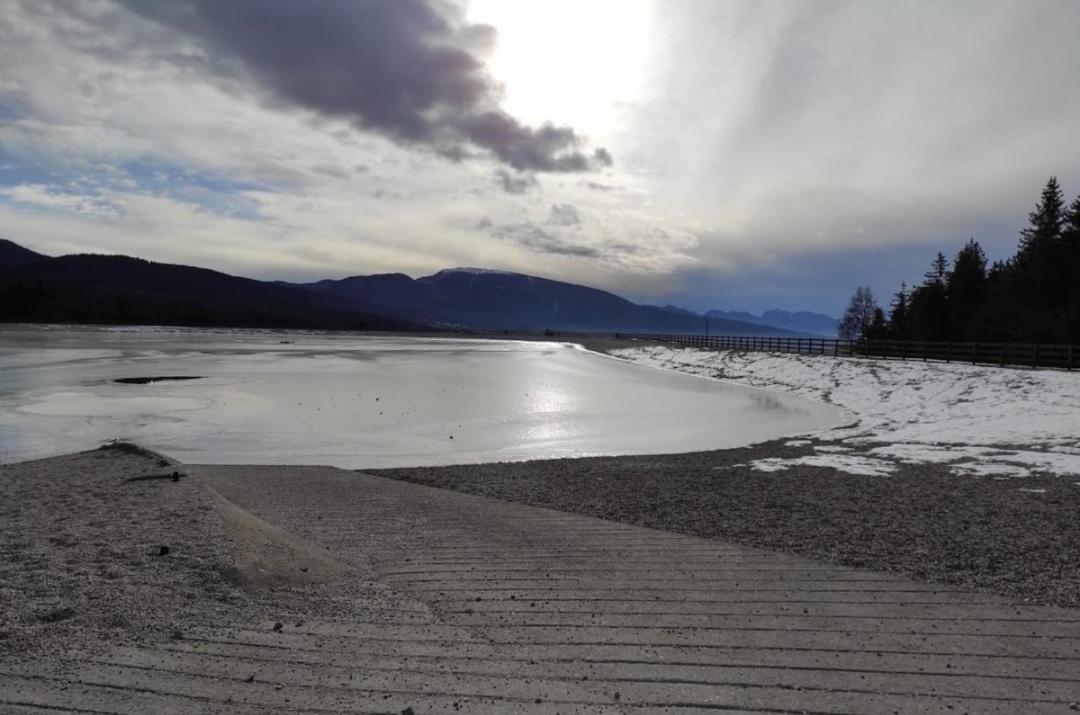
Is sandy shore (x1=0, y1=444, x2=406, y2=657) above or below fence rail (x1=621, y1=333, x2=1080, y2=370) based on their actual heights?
below

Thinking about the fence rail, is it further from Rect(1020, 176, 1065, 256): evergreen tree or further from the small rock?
the small rock

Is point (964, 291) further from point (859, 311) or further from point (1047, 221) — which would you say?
point (859, 311)

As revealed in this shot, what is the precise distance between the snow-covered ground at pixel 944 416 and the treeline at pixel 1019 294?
1477 cm

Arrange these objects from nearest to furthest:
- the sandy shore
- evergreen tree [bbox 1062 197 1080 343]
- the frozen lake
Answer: the sandy shore → the frozen lake → evergreen tree [bbox 1062 197 1080 343]

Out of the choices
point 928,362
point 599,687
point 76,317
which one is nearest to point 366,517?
point 599,687

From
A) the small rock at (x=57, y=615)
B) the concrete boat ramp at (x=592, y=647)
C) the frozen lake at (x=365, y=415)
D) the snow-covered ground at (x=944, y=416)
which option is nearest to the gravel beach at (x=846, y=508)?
the concrete boat ramp at (x=592, y=647)

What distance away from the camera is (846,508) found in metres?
9.77

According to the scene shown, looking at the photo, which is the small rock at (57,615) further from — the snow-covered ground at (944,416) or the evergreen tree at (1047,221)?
the evergreen tree at (1047,221)

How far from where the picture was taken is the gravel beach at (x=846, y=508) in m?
7.05

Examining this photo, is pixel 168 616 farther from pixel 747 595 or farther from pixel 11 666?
pixel 747 595

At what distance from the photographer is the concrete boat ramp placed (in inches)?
161

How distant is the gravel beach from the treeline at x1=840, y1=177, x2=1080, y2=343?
37122mm

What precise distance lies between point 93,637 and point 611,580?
181 inches

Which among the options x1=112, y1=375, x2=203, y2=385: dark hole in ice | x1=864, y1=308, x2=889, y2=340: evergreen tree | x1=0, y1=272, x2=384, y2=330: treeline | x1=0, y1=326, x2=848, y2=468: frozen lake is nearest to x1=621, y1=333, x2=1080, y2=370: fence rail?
x1=0, y1=326, x2=848, y2=468: frozen lake
